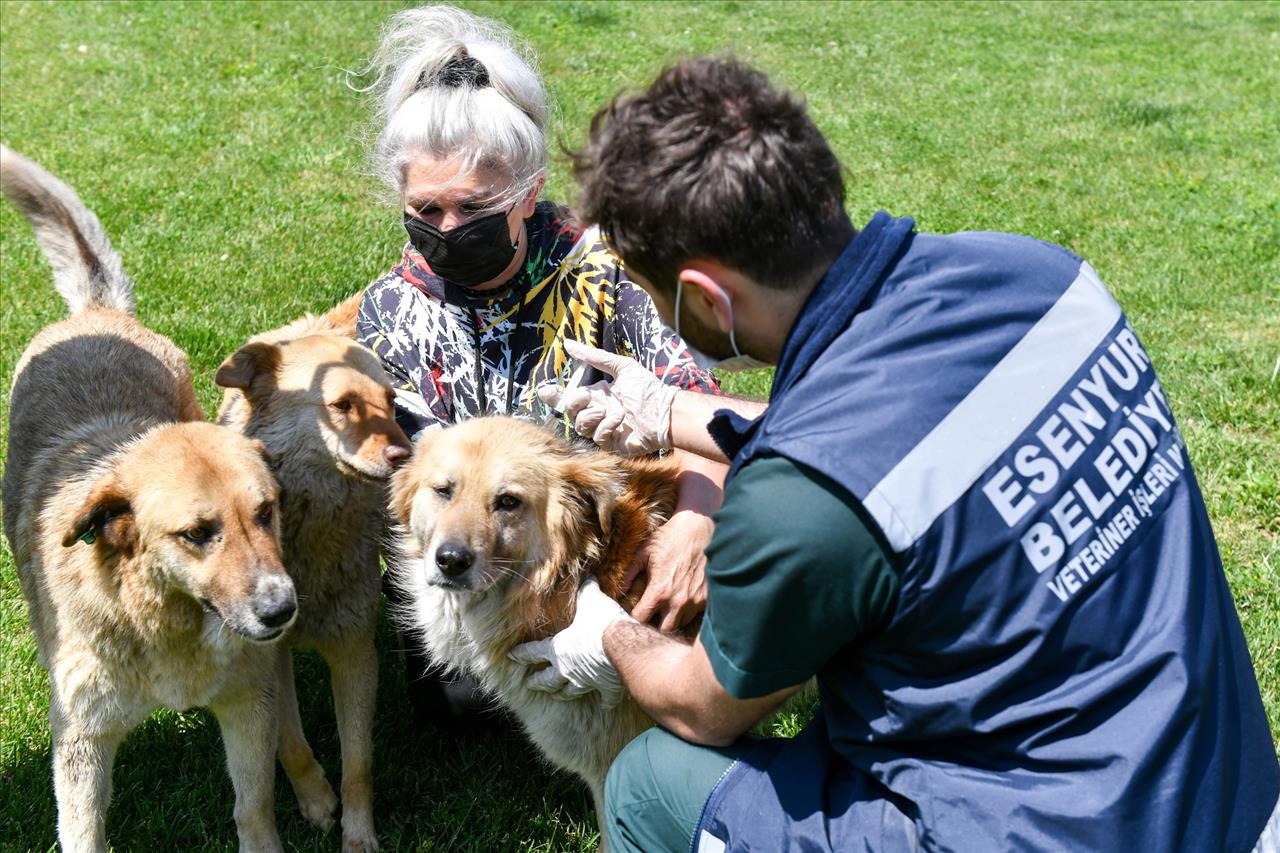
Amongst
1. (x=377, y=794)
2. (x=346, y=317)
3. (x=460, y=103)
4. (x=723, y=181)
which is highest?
(x=723, y=181)

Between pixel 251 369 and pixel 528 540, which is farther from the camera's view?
pixel 251 369

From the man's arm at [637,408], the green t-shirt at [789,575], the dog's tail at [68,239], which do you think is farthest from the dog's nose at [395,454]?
the dog's tail at [68,239]

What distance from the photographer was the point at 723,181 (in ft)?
6.56

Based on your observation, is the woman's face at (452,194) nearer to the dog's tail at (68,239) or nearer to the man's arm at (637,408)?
the man's arm at (637,408)

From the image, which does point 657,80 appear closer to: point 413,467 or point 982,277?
point 982,277

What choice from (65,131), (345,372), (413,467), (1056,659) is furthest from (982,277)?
(65,131)

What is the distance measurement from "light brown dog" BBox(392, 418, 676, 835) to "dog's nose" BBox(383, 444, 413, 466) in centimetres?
15

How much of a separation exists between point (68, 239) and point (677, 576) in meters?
3.17

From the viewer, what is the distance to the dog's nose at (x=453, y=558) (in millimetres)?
2957

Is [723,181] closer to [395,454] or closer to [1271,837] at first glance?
[1271,837]

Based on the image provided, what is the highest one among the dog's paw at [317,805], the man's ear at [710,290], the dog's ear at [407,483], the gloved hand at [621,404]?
the man's ear at [710,290]

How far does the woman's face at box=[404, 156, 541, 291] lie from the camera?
141 inches

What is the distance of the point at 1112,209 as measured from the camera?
29.6ft

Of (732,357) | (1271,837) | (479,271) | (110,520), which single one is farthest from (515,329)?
(1271,837)
